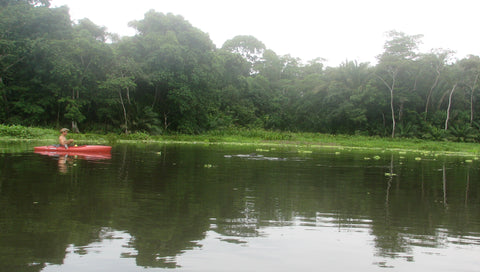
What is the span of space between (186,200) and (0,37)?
30.1 metres

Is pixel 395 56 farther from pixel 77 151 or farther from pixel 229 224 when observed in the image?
pixel 229 224

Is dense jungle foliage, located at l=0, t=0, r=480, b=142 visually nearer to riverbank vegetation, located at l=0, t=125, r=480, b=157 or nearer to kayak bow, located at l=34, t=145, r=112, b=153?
riverbank vegetation, located at l=0, t=125, r=480, b=157

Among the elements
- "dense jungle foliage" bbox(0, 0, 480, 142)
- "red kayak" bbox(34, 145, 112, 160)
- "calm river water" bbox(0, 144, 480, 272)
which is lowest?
"calm river water" bbox(0, 144, 480, 272)

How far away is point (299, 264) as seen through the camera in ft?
13.1

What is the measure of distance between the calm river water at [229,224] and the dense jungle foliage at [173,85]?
2394cm

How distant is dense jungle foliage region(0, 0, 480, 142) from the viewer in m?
30.8

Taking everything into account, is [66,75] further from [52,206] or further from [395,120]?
[395,120]

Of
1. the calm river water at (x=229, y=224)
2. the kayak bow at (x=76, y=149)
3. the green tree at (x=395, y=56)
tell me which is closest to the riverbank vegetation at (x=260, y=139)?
the green tree at (x=395, y=56)

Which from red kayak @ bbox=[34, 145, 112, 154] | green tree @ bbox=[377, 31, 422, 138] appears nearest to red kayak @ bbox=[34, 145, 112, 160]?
red kayak @ bbox=[34, 145, 112, 154]

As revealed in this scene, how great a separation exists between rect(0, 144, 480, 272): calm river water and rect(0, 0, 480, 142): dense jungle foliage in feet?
78.5

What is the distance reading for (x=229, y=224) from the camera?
5379 mm

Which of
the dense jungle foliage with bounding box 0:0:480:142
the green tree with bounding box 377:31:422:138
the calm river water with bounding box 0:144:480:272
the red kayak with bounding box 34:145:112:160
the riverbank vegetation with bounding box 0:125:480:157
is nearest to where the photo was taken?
the calm river water with bounding box 0:144:480:272

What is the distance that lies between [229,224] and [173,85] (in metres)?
29.1

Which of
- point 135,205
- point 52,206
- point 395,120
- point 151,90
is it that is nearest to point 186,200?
point 135,205
